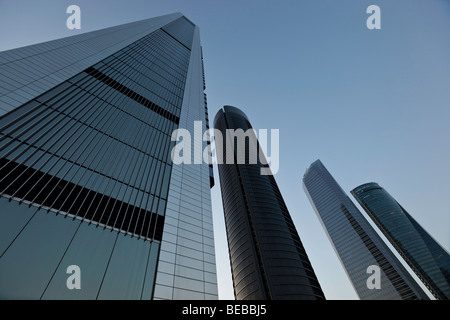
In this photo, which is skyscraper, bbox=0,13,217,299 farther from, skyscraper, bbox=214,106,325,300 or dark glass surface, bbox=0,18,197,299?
skyscraper, bbox=214,106,325,300

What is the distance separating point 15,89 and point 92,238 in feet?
30.8

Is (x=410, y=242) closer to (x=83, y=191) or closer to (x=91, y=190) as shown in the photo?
(x=91, y=190)

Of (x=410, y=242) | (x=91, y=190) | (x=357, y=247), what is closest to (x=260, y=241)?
(x=91, y=190)

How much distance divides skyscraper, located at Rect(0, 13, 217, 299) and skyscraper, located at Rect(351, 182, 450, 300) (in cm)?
15532

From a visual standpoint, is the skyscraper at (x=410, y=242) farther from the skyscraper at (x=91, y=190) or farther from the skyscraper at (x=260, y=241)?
the skyscraper at (x=91, y=190)

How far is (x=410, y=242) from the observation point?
4631 inches

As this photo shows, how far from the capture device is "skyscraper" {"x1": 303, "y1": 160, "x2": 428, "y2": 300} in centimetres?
11162

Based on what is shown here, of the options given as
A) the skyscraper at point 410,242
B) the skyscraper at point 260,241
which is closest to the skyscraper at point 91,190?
the skyscraper at point 260,241

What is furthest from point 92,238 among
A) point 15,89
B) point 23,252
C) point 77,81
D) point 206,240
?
point 77,81

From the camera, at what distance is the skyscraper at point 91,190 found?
22.4ft

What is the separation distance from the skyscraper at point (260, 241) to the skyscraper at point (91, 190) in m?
62.6

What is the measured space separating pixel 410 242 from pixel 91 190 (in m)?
162

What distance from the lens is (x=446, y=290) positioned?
4063 inches
